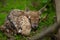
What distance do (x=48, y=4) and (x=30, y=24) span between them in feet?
2.89

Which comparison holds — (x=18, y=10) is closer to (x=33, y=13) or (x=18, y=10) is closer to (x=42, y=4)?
(x=33, y=13)

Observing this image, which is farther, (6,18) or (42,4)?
(42,4)

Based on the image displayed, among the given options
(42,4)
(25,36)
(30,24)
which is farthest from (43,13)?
(25,36)

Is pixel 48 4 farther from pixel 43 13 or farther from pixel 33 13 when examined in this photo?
pixel 33 13

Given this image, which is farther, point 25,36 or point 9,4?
point 9,4

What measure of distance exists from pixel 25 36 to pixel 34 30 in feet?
0.99

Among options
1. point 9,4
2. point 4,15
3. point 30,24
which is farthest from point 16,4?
point 30,24

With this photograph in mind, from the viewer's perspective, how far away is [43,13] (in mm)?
4922

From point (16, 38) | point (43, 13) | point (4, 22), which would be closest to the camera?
point (16, 38)

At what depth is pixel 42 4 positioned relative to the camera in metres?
5.06

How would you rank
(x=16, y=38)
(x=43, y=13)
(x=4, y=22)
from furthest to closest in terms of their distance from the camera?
1. (x=43, y=13)
2. (x=4, y=22)
3. (x=16, y=38)

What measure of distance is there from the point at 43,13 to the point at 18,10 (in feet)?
2.14

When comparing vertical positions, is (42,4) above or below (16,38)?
above

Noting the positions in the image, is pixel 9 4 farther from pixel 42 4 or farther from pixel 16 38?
pixel 16 38
